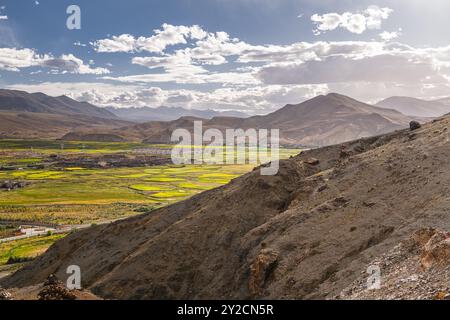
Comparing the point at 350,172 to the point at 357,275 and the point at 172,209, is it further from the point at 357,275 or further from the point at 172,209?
the point at 172,209

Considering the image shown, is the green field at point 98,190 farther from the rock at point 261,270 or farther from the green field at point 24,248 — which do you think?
the rock at point 261,270

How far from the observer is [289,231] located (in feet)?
95.9

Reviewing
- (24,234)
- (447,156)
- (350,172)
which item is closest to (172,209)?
(350,172)

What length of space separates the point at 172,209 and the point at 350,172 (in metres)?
20.0

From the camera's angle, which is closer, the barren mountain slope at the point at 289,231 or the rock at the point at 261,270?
the barren mountain slope at the point at 289,231

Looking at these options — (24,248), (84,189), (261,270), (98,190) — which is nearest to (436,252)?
(261,270)

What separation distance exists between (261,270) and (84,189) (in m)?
112

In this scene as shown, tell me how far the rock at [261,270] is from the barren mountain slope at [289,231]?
62mm

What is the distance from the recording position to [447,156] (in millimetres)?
30078

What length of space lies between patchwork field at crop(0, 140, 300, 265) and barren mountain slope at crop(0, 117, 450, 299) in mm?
35943

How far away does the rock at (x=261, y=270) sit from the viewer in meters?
25.9

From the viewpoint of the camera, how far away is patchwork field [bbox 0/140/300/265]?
89438 mm

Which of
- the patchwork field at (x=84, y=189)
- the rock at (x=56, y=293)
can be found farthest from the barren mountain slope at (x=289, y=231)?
the patchwork field at (x=84, y=189)
